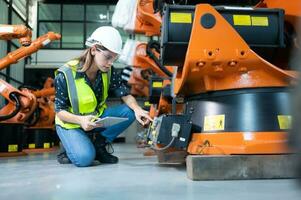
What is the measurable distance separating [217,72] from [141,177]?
28.4 inches

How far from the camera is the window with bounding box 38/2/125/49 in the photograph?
566 inches

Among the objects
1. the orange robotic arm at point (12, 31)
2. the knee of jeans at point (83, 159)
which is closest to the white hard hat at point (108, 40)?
the knee of jeans at point (83, 159)

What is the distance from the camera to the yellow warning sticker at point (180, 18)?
2137mm

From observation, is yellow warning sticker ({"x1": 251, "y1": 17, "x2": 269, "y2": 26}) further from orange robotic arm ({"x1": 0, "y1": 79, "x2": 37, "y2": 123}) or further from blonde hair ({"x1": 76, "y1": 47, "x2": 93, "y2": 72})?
orange robotic arm ({"x1": 0, "y1": 79, "x2": 37, "y2": 123})

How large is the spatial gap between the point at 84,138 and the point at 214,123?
1.22 metres

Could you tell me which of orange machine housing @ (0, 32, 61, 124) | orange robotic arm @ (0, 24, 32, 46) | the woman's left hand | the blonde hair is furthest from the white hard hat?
orange machine housing @ (0, 32, 61, 124)

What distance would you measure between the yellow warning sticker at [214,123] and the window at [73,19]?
12.6 metres

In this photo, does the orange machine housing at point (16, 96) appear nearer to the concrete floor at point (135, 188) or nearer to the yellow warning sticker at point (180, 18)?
the concrete floor at point (135, 188)

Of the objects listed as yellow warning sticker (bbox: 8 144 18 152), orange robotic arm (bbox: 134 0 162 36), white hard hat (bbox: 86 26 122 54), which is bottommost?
yellow warning sticker (bbox: 8 144 18 152)

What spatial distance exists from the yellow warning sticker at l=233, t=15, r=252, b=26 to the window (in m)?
12.6

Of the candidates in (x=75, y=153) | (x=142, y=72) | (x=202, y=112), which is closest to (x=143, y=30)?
(x=75, y=153)

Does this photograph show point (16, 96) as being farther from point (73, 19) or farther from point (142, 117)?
point (73, 19)

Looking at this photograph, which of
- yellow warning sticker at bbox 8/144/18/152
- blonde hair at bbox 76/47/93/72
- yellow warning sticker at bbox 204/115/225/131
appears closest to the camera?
yellow warning sticker at bbox 204/115/225/131

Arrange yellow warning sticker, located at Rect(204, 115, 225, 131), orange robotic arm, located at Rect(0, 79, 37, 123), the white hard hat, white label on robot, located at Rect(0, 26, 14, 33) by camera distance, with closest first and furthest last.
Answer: yellow warning sticker, located at Rect(204, 115, 225, 131) < the white hard hat < white label on robot, located at Rect(0, 26, 14, 33) < orange robotic arm, located at Rect(0, 79, 37, 123)
